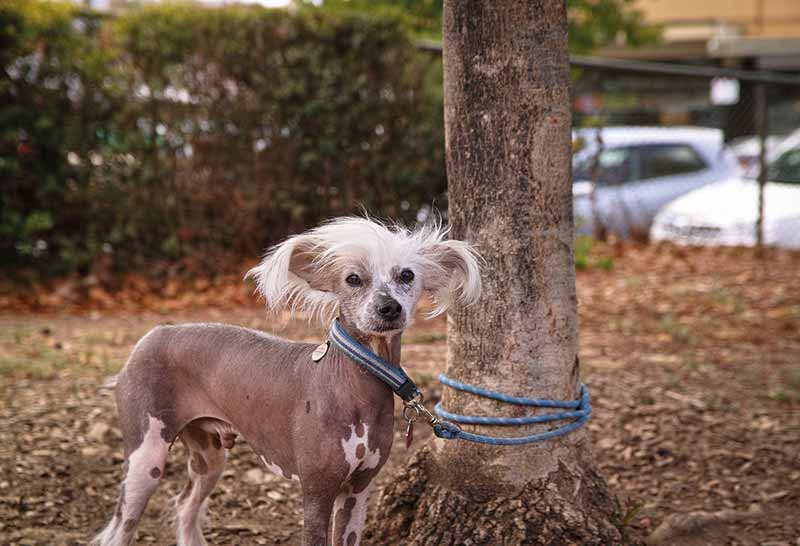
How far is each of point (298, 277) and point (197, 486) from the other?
1.06 meters

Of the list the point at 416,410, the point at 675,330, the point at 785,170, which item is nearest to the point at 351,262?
the point at 416,410

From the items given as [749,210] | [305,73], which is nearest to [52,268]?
[305,73]

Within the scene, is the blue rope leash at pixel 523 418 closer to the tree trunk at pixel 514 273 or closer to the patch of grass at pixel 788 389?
the tree trunk at pixel 514 273

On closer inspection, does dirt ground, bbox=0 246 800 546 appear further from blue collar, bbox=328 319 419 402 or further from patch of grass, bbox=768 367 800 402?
blue collar, bbox=328 319 419 402

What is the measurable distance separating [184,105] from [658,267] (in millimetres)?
5214

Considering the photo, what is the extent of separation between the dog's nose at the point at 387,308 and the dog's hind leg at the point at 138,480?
0.96 m

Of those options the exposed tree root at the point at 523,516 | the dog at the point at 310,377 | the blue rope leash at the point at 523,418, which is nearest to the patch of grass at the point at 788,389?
the exposed tree root at the point at 523,516

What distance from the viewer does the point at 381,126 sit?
8.42 metres

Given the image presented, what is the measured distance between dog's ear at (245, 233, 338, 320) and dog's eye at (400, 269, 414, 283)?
24 cm

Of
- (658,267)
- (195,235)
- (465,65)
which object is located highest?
(465,65)

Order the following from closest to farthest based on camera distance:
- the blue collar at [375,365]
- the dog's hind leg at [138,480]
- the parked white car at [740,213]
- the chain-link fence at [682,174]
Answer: the blue collar at [375,365] → the dog's hind leg at [138,480] → the chain-link fence at [682,174] → the parked white car at [740,213]

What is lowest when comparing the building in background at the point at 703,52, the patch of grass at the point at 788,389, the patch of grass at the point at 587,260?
the patch of grass at the point at 788,389

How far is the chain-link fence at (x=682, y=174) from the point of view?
1051cm

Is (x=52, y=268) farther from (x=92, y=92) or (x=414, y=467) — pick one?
(x=414, y=467)
